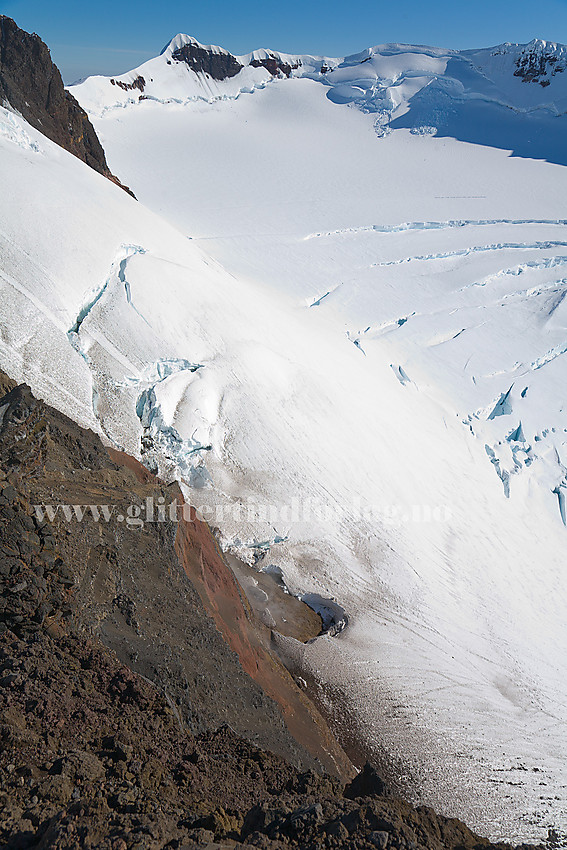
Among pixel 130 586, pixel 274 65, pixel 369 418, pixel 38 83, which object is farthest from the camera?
pixel 274 65

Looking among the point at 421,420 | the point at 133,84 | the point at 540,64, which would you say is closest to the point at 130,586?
the point at 421,420

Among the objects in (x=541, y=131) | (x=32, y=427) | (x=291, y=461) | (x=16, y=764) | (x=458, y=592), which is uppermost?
(x=541, y=131)

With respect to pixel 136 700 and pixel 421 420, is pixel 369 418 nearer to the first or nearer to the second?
pixel 421 420

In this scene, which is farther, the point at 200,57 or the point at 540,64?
the point at 200,57

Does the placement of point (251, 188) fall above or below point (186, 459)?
above

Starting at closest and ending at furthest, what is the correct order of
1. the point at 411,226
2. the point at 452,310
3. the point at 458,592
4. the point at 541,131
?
the point at 458,592, the point at 452,310, the point at 411,226, the point at 541,131

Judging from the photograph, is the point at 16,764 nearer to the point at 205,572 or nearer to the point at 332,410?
the point at 205,572

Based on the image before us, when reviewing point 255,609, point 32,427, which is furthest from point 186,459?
point 32,427

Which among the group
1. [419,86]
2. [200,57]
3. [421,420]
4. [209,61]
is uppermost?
[200,57]
